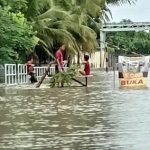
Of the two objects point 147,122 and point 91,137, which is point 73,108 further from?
point 91,137

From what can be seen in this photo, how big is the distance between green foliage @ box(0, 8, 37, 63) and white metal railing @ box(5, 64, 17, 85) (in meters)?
0.65

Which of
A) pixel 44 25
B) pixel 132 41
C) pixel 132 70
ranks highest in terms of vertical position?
pixel 132 41

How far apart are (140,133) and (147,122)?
1469mm

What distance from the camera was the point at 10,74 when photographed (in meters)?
28.3

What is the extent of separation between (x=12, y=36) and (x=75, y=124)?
18.6 metres

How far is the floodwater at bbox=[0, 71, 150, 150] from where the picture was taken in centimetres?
888

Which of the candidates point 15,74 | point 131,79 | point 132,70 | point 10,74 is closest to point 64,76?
point 131,79

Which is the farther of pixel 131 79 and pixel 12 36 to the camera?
pixel 12 36

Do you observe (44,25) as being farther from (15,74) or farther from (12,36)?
(15,74)

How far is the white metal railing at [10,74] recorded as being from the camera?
27978 millimetres

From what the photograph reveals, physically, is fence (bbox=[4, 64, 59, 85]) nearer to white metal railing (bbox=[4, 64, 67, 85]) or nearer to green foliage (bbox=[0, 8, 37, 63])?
white metal railing (bbox=[4, 64, 67, 85])

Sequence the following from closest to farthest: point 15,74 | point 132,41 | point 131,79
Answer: point 131,79 < point 15,74 < point 132,41

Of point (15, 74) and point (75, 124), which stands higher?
A: point (15, 74)

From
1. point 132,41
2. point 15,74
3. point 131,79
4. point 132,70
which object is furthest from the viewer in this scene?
point 132,41
